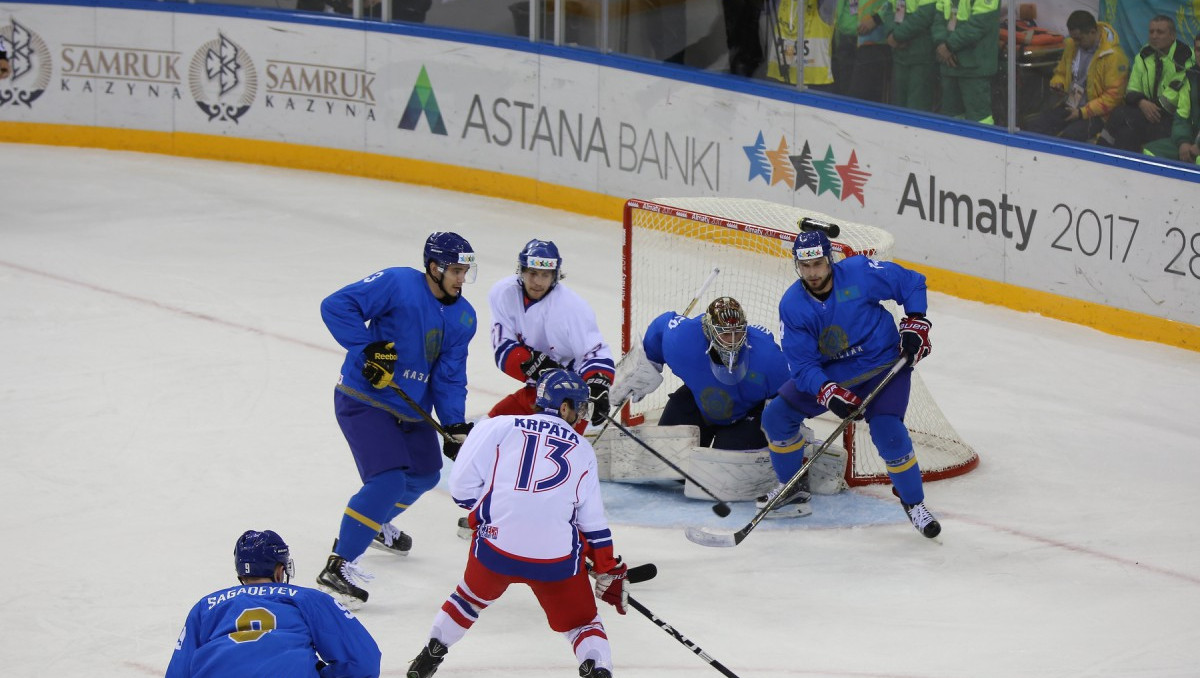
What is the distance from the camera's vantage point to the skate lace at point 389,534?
5.78 m

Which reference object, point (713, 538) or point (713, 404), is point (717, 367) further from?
point (713, 538)

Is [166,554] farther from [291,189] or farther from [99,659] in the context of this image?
[291,189]

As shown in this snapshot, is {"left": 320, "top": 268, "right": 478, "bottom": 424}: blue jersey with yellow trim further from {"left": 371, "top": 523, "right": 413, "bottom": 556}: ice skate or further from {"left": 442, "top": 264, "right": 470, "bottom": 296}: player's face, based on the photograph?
{"left": 371, "top": 523, "right": 413, "bottom": 556}: ice skate

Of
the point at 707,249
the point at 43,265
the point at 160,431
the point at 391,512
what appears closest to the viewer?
the point at 391,512

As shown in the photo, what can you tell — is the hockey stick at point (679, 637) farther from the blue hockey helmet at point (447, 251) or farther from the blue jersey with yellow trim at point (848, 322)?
the blue jersey with yellow trim at point (848, 322)

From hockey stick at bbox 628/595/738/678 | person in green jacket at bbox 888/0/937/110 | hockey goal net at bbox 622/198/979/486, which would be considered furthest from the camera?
person in green jacket at bbox 888/0/937/110

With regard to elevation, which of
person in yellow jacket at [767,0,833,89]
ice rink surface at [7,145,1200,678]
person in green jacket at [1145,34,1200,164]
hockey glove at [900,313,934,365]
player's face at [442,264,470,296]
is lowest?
ice rink surface at [7,145,1200,678]

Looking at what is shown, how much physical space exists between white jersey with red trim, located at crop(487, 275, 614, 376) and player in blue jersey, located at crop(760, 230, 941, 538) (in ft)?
2.19

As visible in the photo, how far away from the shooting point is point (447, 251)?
525 cm

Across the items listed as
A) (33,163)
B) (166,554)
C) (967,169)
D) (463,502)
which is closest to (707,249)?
(967,169)

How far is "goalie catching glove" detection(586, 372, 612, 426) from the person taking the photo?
5582 millimetres

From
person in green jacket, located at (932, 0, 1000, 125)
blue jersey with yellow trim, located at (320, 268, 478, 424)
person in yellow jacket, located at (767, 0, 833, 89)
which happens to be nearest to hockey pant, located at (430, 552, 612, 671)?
blue jersey with yellow trim, located at (320, 268, 478, 424)

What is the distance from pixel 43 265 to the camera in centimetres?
949

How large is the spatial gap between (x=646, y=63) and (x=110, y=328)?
146 inches
